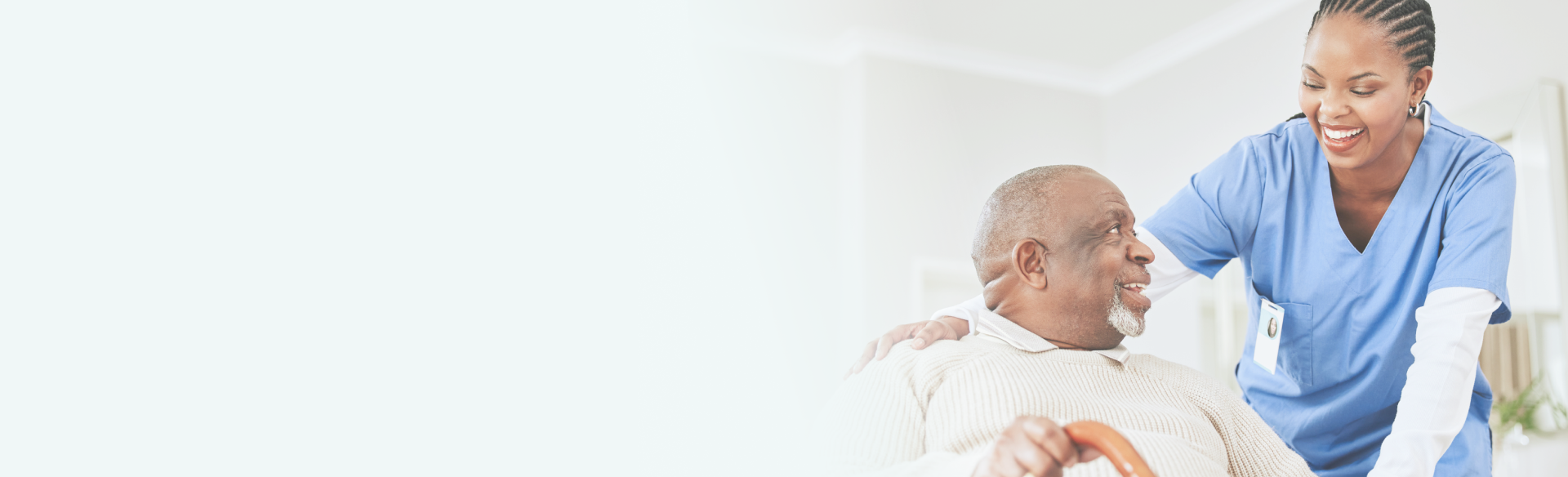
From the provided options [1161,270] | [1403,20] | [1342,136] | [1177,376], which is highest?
[1403,20]

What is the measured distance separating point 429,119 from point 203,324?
0.72 metres

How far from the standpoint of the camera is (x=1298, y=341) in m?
1.31

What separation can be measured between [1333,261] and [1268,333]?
13cm

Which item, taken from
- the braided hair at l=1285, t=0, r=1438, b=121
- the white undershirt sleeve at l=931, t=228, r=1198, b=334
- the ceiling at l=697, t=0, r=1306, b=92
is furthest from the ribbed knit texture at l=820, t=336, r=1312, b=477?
the ceiling at l=697, t=0, r=1306, b=92

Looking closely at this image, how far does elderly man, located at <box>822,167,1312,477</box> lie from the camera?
97cm

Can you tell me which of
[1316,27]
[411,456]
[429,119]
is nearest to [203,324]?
[411,456]

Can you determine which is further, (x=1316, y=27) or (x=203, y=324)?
(x=203, y=324)

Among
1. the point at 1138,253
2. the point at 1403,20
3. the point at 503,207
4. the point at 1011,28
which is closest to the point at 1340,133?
the point at 1403,20

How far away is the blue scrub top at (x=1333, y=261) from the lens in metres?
1.16

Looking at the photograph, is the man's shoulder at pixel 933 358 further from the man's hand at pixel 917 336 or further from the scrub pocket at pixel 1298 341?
the scrub pocket at pixel 1298 341

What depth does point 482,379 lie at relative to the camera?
8.08 ft

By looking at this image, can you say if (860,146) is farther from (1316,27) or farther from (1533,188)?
(1316,27)

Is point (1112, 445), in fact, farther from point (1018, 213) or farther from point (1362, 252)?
point (1362, 252)

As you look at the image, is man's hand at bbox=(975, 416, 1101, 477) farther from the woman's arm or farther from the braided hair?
the braided hair
